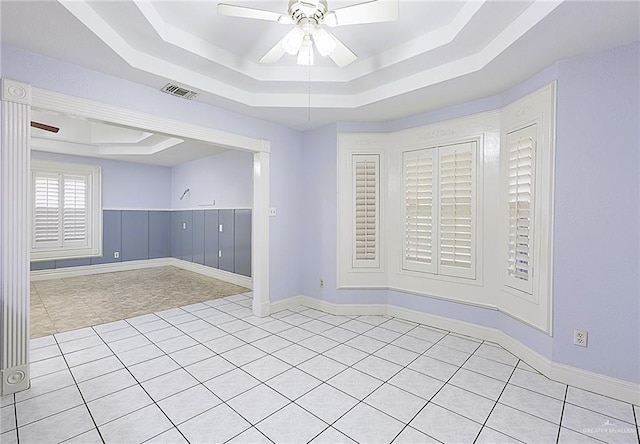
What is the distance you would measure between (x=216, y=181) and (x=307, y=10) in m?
4.84

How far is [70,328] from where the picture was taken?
3436 mm

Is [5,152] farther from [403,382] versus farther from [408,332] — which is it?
[408,332]

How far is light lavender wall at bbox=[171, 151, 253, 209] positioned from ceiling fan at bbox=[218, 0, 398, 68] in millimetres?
3515

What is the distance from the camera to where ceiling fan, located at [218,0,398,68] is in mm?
1801

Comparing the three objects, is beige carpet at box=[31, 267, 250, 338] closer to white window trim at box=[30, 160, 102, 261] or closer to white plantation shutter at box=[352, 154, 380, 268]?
white window trim at box=[30, 160, 102, 261]

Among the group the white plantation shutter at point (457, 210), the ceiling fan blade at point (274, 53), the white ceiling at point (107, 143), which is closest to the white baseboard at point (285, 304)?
the white plantation shutter at point (457, 210)

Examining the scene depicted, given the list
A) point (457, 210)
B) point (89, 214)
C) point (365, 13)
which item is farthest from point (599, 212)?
point (89, 214)

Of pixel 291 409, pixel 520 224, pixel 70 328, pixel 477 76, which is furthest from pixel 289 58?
pixel 70 328

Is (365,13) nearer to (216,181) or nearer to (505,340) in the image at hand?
(505,340)

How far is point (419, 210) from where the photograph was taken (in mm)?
3611

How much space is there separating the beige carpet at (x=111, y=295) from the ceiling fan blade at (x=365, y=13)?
4.07 m

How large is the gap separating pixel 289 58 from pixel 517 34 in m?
1.88

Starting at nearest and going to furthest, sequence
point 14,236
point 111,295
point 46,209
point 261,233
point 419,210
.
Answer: point 14,236
point 419,210
point 261,233
point 111,295
point 46,209

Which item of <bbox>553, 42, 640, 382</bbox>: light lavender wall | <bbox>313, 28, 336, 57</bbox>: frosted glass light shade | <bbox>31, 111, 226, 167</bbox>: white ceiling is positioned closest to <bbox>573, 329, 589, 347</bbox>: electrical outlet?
<bbox>553, 42, 640, 382</bbox>: light lavender wall
